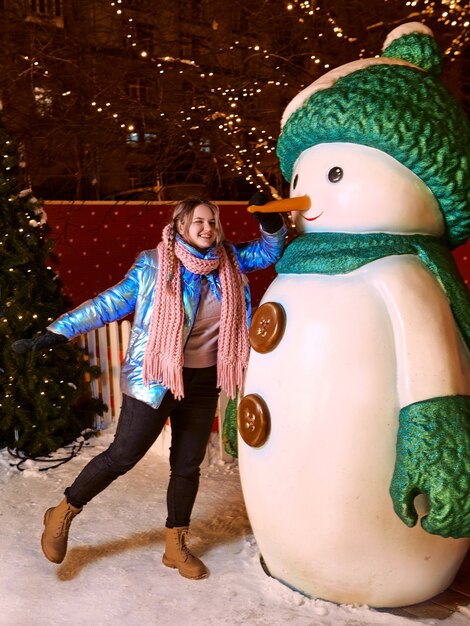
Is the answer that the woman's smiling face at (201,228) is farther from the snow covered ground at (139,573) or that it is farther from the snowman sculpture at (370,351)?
the snow covered ground at (139,573)

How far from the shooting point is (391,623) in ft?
Result: 8.71

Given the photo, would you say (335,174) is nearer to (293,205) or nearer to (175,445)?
(293,205)

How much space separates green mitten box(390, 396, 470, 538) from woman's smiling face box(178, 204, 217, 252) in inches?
44.8

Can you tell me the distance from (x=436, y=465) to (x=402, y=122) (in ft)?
4.04

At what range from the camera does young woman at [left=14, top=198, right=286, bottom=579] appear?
295 cm

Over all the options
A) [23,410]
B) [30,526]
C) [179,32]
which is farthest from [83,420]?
[179,32]

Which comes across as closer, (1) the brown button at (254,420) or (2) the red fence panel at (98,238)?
(1) the brown button at (254,420)

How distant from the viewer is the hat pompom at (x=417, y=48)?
281cm

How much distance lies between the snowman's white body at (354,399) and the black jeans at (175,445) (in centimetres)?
44

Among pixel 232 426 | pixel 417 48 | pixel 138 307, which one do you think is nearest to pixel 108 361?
pixel 232 426

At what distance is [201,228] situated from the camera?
297cm

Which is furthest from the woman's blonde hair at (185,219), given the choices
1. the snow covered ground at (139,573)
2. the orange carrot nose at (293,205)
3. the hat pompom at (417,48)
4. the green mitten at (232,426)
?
the snow covered ground at (139,573)

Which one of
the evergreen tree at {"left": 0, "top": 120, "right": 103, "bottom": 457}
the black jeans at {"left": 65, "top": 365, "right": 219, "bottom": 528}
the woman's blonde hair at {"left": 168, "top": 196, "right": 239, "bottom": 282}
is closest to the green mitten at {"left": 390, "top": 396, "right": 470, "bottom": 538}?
the black jeans at {"left": 65, "top": 365, "right": 219, "bottom": 528}

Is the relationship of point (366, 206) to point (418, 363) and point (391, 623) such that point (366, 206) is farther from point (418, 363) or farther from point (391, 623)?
point (391, 623)
